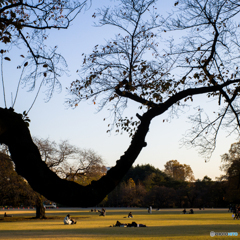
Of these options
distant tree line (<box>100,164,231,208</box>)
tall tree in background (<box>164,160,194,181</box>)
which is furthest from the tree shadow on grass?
tall tree in background (<box>164,160,194,181</box>)

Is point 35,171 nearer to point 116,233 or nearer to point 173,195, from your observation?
point 116,233

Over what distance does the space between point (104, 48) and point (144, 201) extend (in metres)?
77.0

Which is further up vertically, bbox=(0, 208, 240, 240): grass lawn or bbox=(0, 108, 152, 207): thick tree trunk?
bbox=(0, 108, 152, 207): thick tree trunk

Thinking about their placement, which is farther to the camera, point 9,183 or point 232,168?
point 232,168

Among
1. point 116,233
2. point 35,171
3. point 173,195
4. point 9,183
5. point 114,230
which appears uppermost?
point 35,171

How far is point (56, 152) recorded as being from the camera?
40094 mm

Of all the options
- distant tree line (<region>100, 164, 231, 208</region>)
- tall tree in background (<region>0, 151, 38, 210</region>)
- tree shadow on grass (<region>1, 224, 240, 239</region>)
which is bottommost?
distant tree line (<region>100, 164, 231, 208</region>)

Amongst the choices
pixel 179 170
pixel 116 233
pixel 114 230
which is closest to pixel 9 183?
pixel 114 230

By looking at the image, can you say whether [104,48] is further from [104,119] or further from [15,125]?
[15,125]

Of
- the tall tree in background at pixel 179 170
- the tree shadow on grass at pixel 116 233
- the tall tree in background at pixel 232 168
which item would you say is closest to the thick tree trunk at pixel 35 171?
the tree shadow on grass at pixel 116 233

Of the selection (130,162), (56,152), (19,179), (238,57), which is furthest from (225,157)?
(130,162)

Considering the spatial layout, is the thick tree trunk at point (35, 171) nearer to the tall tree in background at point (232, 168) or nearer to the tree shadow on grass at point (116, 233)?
the tree shadow on grass at point (116, 233)

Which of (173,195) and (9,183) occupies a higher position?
(9,183)

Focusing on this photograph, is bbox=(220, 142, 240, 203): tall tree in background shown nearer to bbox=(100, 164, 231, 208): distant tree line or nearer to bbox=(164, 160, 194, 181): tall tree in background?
bbox=(100, 164, 231, 208): distant tree line
